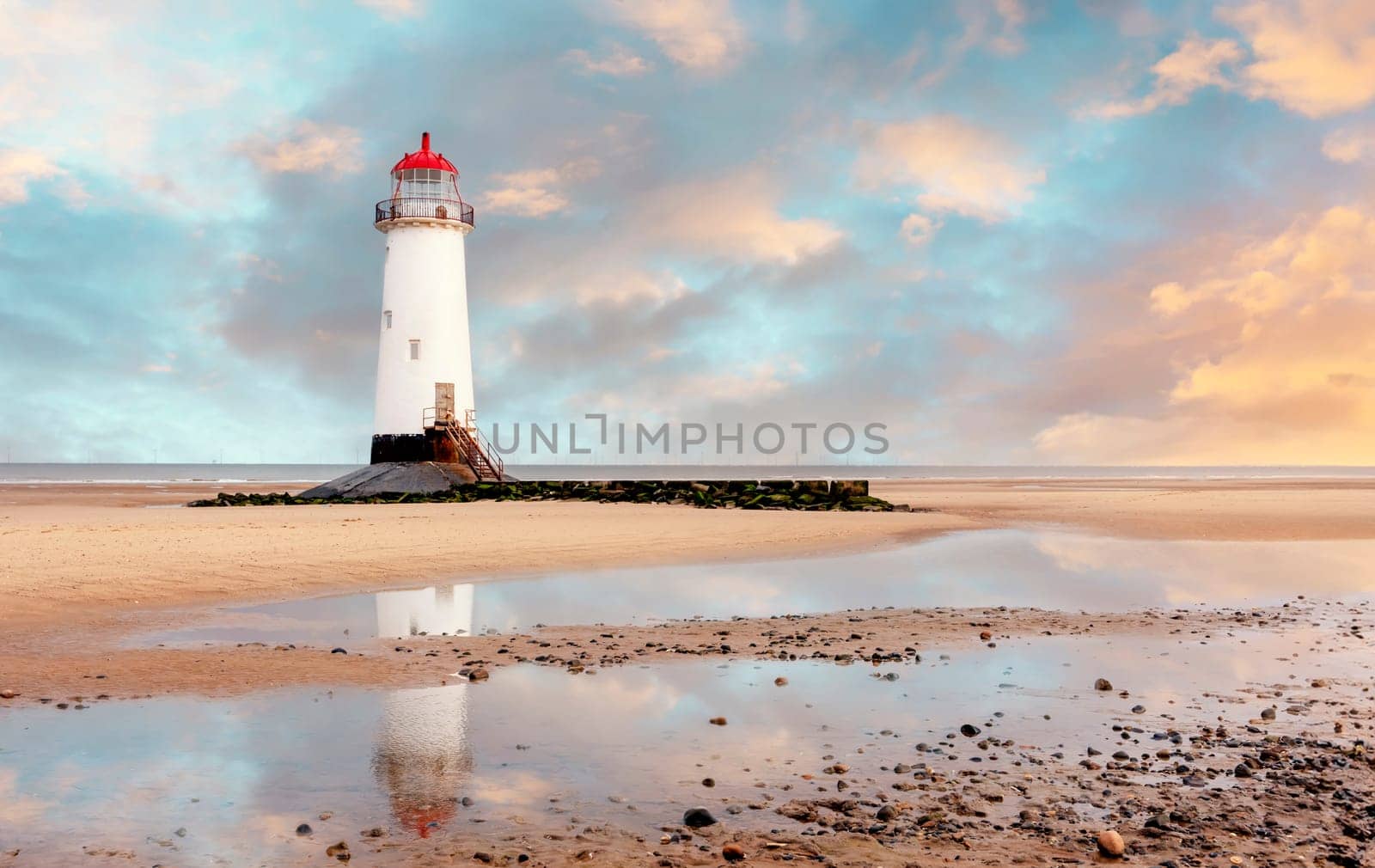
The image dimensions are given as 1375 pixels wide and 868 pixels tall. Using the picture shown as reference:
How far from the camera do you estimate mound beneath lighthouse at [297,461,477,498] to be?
3641cm

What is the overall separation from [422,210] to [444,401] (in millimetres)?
6879

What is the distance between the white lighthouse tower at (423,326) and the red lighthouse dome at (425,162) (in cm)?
3

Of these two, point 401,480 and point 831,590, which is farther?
point 401,480

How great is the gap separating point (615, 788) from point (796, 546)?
1661cm

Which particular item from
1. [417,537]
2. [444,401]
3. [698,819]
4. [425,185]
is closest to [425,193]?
[425,185]

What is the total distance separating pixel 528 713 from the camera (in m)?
7.89

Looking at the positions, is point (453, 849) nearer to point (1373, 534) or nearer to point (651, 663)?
point (651, 663)

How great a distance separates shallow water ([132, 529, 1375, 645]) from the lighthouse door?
2092 cm

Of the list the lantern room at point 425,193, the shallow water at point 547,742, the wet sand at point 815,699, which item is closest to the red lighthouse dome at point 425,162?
Answer: the lantern room at point 425,193

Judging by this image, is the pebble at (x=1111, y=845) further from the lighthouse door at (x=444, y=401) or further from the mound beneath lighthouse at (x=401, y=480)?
the lighthouse door at (x=444, y=401)

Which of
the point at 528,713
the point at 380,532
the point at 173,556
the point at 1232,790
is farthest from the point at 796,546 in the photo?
the point at 1232,790

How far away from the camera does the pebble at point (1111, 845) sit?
5.07m

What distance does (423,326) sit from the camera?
38.1 metres

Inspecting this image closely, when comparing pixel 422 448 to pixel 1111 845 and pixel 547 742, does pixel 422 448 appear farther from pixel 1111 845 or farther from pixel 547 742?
pixel 1111 845
